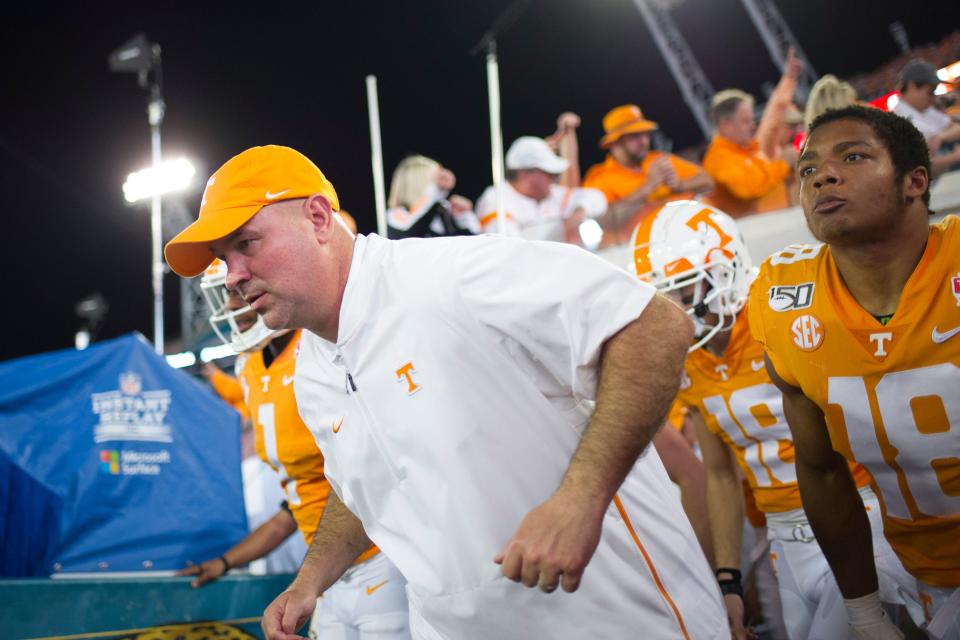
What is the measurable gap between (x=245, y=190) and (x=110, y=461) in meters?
2.97

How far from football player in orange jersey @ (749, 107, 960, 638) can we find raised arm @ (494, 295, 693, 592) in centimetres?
90

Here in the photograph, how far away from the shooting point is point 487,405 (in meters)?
1.94

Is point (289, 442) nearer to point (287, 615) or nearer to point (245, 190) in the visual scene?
point (287, 615)

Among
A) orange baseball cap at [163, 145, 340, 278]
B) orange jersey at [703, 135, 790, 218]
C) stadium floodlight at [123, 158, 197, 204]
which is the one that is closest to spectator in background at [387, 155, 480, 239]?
orange jersey at [703, 135, 790, 218]

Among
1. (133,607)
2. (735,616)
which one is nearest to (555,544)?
(735,616)

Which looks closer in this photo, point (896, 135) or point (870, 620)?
point (896, 135)

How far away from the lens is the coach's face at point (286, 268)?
2.16m

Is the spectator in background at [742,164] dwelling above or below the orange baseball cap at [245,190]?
above

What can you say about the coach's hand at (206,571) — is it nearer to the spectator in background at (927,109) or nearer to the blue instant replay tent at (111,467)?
the blue instant replay tent at (111,467)

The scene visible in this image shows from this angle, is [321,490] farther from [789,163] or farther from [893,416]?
[789,163]

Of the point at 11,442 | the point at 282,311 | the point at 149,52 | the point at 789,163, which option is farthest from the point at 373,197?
the point at 282,311

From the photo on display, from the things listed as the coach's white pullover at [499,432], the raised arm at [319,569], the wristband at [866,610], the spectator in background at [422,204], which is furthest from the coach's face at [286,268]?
the spectator in background at [422,204]

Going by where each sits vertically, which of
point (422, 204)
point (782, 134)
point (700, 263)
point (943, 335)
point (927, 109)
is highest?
point (782, 134)

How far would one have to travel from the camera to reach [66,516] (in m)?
4.32
